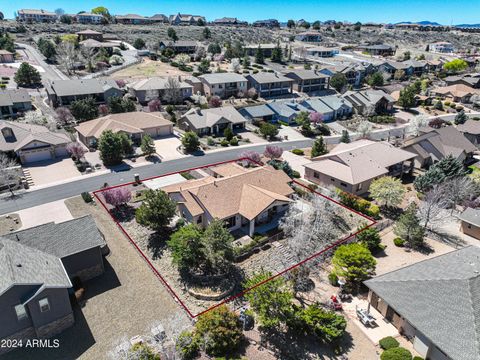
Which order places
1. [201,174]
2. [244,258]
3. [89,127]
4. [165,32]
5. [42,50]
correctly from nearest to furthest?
[244,258]
[201,174]
[89,127]
[42,50]
[165,32]

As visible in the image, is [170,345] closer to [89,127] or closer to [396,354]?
[396,354]

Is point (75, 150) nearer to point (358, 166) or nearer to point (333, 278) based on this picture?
point (333, 278)

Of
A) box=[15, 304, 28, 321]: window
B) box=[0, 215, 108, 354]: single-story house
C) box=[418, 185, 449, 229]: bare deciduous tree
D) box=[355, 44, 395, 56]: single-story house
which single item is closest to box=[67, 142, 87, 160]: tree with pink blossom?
box=[0, 215, 108, 354]: single-story house

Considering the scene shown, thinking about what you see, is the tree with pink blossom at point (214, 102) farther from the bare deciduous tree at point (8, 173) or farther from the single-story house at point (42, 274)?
the single-story house at point (42, 274)

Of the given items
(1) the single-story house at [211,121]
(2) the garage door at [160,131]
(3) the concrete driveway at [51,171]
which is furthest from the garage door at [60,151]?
(1) the single-story house at [211,121]

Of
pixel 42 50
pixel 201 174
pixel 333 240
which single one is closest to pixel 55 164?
pixel 201 174

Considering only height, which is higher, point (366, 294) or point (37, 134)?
point (37, 134)
